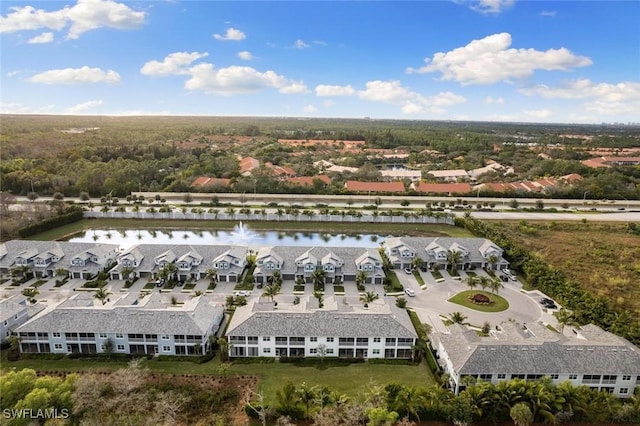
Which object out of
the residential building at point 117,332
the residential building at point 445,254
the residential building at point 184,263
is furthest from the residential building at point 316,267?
the residential building at point 117,332

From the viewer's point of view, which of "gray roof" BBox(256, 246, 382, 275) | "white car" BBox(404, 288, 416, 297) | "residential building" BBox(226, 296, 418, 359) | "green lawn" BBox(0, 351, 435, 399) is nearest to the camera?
"green lawn" BBox(0, 351, 435, 399)

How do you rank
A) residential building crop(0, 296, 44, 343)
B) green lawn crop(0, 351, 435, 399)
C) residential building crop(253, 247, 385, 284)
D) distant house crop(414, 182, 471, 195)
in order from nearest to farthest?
green lawn crop(0, 351, 435, 399)
residential building crop(0, 296, 44, 343)
residential building crop(253, 247, 385, 284)
distant house crop(414, 182, 471, 195)

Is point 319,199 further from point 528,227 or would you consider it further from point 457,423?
point 457,423

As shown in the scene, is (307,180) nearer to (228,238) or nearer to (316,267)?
(228,238)

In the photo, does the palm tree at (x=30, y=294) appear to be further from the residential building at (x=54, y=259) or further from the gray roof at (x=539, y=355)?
the gray roof at (x=539, y=355)

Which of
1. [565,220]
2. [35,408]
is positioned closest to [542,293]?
[565,220]

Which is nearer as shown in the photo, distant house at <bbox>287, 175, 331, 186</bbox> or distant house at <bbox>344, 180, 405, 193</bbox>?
distant house at <bbox>344, 180, 405, 193</bbox>

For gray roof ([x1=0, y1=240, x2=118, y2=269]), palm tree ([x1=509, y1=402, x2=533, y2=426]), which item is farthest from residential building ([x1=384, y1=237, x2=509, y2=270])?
gray roof ([x1=0, y1=240, x2=118, y2=269])

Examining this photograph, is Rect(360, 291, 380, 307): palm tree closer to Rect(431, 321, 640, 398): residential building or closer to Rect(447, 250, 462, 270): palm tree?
Rect(431, 321, 640, 398): residential building
